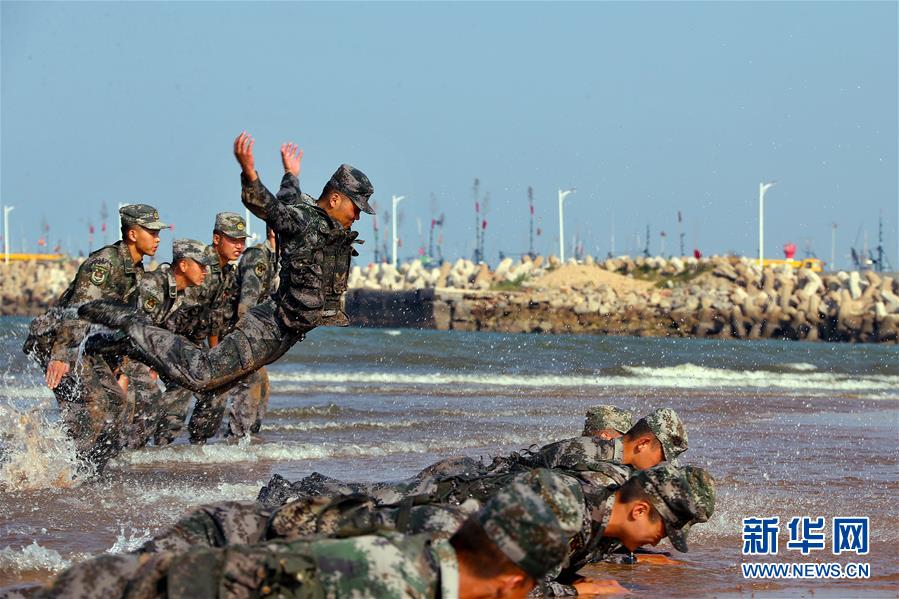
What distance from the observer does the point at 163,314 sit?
10000mm

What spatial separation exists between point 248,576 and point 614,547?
3.39m

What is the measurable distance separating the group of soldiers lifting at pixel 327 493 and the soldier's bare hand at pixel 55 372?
11 mm

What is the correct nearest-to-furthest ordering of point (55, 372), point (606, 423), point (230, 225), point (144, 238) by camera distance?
point (606, 423) < point (55, 372) < point (144, 238) < point (230, 225)

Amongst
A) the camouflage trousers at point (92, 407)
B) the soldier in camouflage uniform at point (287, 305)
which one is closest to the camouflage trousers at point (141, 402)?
the camouflage trousers at point (92, 407)

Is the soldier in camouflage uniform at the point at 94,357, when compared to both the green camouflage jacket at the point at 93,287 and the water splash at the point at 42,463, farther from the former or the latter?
the water splash at the point at 42,463

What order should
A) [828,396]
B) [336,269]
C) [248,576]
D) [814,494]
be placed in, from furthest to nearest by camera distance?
1. [828,396]
2. [814,494]
3. [336,269]
4. [248,576]

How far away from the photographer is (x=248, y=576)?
402cm

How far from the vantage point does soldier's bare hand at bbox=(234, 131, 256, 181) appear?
7141mm

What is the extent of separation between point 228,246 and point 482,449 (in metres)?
3.16

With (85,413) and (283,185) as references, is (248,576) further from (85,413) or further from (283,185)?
(85,413)

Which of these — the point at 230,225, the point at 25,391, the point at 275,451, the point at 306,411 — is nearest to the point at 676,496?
the point at 230,225

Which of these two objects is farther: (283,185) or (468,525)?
(283,185)

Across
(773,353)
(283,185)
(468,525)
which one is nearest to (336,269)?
(283,185)

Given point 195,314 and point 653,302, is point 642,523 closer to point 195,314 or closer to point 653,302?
point 195,314
